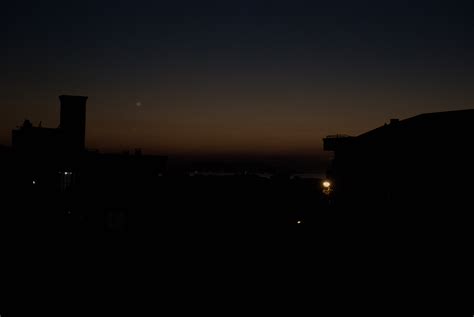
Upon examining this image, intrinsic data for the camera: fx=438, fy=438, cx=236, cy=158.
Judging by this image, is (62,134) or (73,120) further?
(73,120)

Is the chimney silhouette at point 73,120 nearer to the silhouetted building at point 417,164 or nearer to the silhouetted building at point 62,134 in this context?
the silhouetted building at point 62,134

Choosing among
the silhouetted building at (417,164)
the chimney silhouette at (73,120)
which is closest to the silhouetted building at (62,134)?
the chimney silhouette at (73,120)

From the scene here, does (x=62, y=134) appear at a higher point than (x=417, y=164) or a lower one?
higher

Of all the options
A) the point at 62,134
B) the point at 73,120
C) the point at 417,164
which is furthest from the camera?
the point at 73,120

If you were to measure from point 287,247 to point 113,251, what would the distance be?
29.8 feet

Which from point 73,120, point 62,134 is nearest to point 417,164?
point 73,120

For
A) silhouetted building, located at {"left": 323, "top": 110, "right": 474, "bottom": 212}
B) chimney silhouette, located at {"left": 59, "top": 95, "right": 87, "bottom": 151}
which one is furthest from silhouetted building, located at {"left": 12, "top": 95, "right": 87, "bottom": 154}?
silhouetted building, located at {"left": 323, "top": 110, "right": 474, "bottom": 212}

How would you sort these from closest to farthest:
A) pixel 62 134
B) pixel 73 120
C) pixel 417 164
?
1. pixel 417 164
2. pixel 62 134
3. pixel 73 120

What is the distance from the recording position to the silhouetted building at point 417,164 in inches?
730

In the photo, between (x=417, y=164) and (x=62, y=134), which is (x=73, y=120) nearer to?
(x=62, y=134)

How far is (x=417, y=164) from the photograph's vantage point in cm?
2061

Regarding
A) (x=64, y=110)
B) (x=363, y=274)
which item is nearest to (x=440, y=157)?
(x=363, y=274)

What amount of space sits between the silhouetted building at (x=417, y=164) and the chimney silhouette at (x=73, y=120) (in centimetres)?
1577

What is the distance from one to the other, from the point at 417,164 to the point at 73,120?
17.5m
